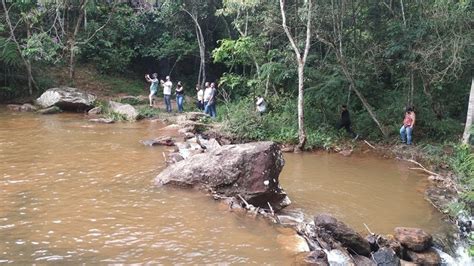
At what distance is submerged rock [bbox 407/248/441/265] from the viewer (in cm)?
751

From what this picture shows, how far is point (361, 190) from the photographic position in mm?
11133

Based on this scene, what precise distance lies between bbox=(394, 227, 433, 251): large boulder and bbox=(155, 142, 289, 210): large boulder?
2362 mm

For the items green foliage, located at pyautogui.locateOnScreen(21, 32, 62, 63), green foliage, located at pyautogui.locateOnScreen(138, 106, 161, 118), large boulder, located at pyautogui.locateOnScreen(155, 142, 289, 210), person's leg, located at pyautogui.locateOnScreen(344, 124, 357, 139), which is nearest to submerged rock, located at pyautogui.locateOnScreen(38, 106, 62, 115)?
green foliage, located at pyautogui.locateOnScreen(21, 32, 62, 63)

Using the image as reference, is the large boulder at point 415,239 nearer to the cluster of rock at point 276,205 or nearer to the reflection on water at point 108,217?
the cluster of rock at point 276,205

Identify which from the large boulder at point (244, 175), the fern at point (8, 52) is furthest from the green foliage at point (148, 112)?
the large boulder at point (244, 175)

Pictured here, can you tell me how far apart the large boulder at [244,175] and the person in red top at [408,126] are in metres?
7.31

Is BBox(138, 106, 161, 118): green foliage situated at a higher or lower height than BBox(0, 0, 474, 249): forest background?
lower

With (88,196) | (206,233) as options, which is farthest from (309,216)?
(88,196)

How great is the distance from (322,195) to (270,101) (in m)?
8.93

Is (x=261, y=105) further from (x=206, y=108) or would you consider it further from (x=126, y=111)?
(x=126, y=111)

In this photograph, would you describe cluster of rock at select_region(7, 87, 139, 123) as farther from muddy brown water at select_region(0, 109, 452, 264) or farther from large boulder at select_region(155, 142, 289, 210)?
large boulder at select_region(155, 142, 289, 210)

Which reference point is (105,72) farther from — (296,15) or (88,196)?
(88,196)

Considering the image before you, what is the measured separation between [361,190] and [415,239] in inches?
135

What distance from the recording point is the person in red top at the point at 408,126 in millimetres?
15078
